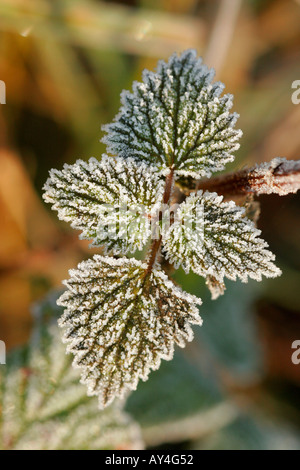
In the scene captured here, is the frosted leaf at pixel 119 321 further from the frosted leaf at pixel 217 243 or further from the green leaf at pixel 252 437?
the green leaf at pixel 252 437

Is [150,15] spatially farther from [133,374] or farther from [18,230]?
[133,374]

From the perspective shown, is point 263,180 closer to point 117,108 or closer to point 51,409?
point 51,409

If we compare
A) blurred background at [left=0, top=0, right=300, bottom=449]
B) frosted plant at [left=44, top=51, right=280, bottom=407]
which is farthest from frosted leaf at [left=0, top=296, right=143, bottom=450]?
frosted plant at [left=44, top=51, right=280, bottom=407]

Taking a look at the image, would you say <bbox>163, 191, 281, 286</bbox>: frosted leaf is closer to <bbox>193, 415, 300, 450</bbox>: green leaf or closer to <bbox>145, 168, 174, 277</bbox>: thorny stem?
<bbox>145, 168, 174, 277</bbox>: thorny stem

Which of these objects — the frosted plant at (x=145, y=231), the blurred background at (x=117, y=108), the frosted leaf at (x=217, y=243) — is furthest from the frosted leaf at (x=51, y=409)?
the frosted leaf at (x=217, y=243)

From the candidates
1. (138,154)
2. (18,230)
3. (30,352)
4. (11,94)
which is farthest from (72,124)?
(138,154)

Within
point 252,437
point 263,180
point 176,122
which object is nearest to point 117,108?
point 176,122
